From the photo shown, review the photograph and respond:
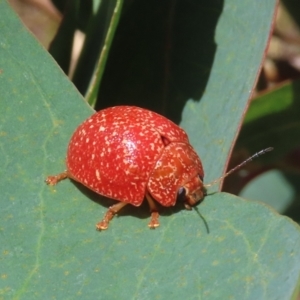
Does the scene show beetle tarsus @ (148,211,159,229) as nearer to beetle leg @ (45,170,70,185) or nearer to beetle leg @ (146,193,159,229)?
beetle leg @ (146,193,159,229)

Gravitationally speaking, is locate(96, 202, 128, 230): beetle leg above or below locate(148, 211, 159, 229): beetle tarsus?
below

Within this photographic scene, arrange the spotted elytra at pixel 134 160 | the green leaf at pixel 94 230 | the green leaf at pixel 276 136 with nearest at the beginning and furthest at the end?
1. the green leaf at pixel 94 230
2. the spotted elytra at pixel 134 160
3. the green leaf at pixel 276 136

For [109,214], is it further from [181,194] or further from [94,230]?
[181,194]

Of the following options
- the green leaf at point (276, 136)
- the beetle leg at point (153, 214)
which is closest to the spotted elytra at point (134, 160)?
the beetle leg at point (153, 214)

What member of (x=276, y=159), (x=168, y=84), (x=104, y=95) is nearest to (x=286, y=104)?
(x=276, y=159)

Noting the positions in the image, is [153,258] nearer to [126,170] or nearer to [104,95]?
[126,170]

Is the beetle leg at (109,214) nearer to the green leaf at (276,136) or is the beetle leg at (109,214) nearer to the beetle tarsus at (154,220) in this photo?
the beetle tarsus at (154,220)

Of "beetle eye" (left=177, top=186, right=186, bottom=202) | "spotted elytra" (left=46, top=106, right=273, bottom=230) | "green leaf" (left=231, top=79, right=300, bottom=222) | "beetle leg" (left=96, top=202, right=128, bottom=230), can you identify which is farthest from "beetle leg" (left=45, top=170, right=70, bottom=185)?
"green leaf" (left=231, top=79, right=300, bottom=222)
